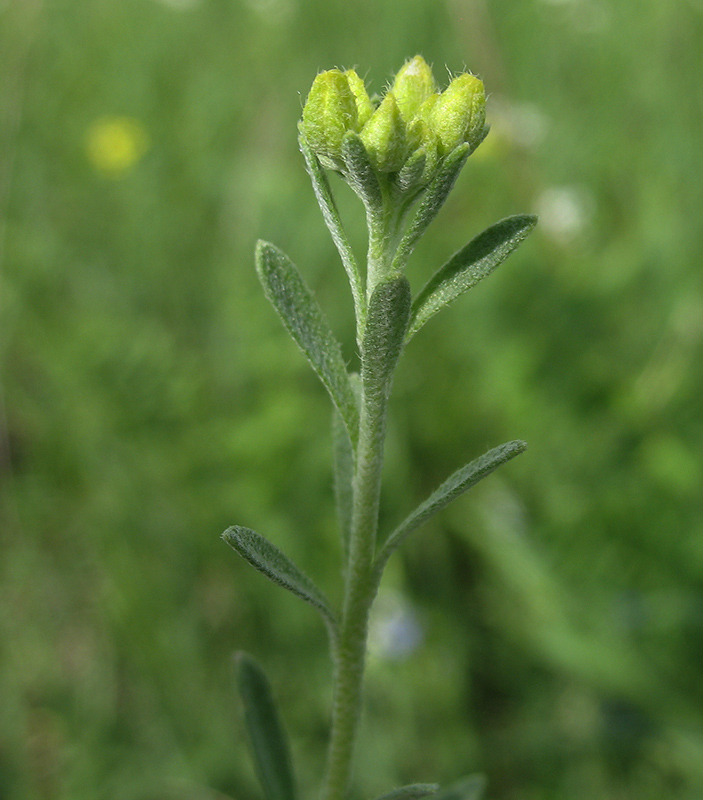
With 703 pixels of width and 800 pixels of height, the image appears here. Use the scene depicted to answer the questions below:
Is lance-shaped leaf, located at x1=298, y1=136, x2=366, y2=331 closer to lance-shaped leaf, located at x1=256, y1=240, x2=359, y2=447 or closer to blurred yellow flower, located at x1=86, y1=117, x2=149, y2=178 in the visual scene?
lance-shaped leaf, located at x1=256, y1=240, x2=359, y2=447

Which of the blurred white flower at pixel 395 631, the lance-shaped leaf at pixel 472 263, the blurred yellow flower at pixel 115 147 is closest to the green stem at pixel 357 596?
the lance-shaped leaf at pixel 472 263

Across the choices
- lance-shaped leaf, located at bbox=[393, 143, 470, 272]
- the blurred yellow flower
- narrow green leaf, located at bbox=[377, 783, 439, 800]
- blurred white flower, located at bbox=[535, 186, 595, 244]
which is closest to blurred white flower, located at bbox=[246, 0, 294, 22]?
the blurred yellow flower

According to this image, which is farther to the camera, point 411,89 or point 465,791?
point 465,791

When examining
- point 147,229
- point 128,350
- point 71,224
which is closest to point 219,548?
point 128,350

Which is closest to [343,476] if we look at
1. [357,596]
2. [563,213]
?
[357,596]

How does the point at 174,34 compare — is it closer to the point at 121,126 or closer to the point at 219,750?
the point at 121,126

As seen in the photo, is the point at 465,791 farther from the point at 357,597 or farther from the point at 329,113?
the point at 329,113

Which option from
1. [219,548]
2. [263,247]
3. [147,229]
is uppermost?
[147,229]
